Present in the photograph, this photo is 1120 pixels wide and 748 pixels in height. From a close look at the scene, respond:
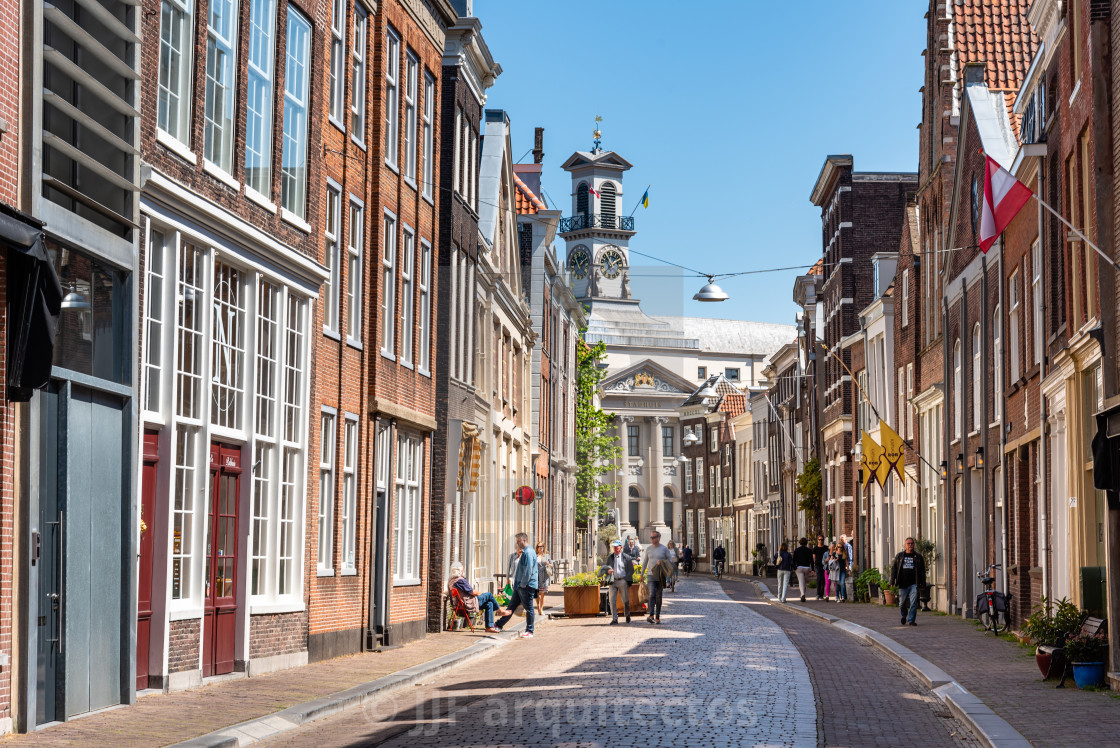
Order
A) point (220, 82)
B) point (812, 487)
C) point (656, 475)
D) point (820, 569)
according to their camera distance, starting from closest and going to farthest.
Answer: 1. point (220, 82)
2. point (820, 569)
3. point (812, 487)
4. point (656, 475)

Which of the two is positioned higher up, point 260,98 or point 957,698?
point 260,98

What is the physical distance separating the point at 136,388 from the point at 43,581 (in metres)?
2.23

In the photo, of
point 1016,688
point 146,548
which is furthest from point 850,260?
point 146,548

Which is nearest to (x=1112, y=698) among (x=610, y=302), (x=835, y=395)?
(x=835, y=395)

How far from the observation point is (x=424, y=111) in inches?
992

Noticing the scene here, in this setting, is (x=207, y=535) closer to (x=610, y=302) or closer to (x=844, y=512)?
(x=844, y=512)

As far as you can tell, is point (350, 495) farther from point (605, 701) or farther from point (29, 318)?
point (29, 318)

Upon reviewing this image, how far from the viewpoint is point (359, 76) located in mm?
21312

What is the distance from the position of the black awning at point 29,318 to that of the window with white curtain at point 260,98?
540 cm

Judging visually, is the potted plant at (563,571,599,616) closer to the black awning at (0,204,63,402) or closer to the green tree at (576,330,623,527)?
the black awning at (0,204,63,402)

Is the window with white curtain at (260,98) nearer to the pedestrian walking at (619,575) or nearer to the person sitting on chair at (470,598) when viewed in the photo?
the person sitting on chair at (470,598)

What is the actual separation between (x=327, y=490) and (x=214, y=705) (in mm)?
6655

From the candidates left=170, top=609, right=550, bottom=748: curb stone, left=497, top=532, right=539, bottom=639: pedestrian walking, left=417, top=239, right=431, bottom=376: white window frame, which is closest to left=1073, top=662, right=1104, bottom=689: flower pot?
left=170, top=609, right=550, bottom=748: curb stone

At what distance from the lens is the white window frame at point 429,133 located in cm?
2508
